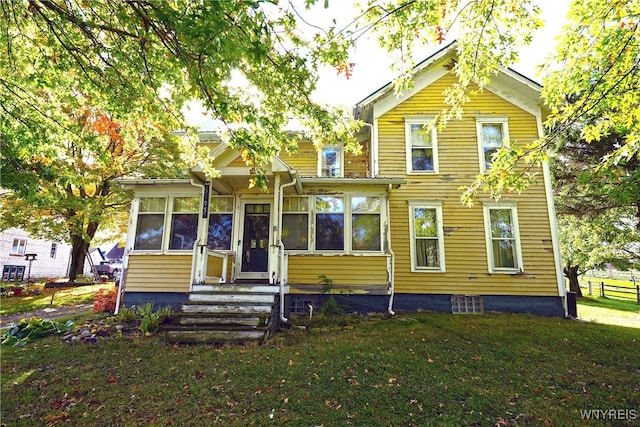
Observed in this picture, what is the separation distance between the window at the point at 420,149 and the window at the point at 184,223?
661cm

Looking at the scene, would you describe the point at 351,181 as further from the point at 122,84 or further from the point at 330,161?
the point at 122,84

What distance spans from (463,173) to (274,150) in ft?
22.6

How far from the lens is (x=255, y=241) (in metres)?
9.02

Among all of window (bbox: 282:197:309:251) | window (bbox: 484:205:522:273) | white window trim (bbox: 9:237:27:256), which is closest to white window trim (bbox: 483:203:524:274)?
window (bbox: 484:205:522:273)

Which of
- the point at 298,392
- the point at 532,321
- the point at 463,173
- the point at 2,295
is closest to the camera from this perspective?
the point at 298,392

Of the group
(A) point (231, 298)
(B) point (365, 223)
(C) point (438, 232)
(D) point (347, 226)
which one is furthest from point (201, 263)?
(C) point (438, 232)

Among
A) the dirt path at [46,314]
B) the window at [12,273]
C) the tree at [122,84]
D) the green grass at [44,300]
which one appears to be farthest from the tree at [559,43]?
the window at [12,273]

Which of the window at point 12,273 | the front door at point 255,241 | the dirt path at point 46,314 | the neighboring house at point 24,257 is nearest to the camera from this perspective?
the dirt path at point 46,314

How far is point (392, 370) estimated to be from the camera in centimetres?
464

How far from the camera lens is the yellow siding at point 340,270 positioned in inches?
332

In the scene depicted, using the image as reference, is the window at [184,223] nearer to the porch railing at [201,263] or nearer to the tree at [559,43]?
the porch railing at [201,263]

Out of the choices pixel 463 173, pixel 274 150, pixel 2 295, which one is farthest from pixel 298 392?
pixel 2 295

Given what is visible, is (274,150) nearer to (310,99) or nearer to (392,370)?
(310,99)

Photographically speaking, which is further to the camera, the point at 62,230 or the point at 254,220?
the point at 62,230
